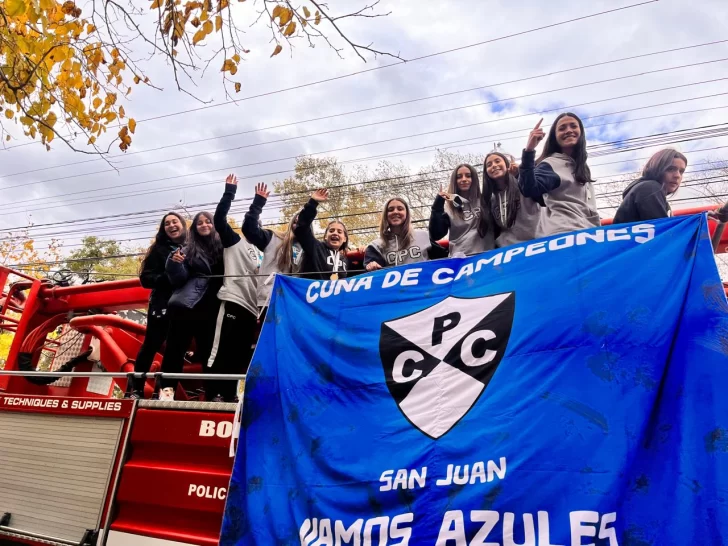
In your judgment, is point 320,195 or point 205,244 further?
point 205,244

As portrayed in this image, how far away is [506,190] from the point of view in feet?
13.6

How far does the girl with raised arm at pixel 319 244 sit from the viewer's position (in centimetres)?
475

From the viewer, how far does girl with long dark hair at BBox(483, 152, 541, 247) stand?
4059 mm

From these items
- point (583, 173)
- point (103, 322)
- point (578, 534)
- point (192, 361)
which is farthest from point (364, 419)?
point (103, 322)

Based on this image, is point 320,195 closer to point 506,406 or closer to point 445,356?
point 445,356

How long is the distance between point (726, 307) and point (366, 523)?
1904 mm

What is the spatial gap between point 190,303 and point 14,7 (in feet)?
7.97

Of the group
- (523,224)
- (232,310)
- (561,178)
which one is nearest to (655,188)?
(561,178)

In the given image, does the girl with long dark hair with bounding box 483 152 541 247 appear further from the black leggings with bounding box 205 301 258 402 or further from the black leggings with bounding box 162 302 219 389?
Answer: the black leggings with bounding box 162 302 219 389

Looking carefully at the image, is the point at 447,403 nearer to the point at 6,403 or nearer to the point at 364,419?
the point at 364,419

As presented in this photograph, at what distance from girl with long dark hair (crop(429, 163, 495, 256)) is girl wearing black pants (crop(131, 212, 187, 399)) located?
249 cm

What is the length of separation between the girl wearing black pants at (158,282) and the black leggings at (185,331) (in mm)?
197

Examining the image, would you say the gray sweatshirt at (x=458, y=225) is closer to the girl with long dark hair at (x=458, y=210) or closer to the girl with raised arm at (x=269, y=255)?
the girl with long dark hair at (x=458, y=210)

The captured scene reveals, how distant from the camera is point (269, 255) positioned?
5020 millimetres
